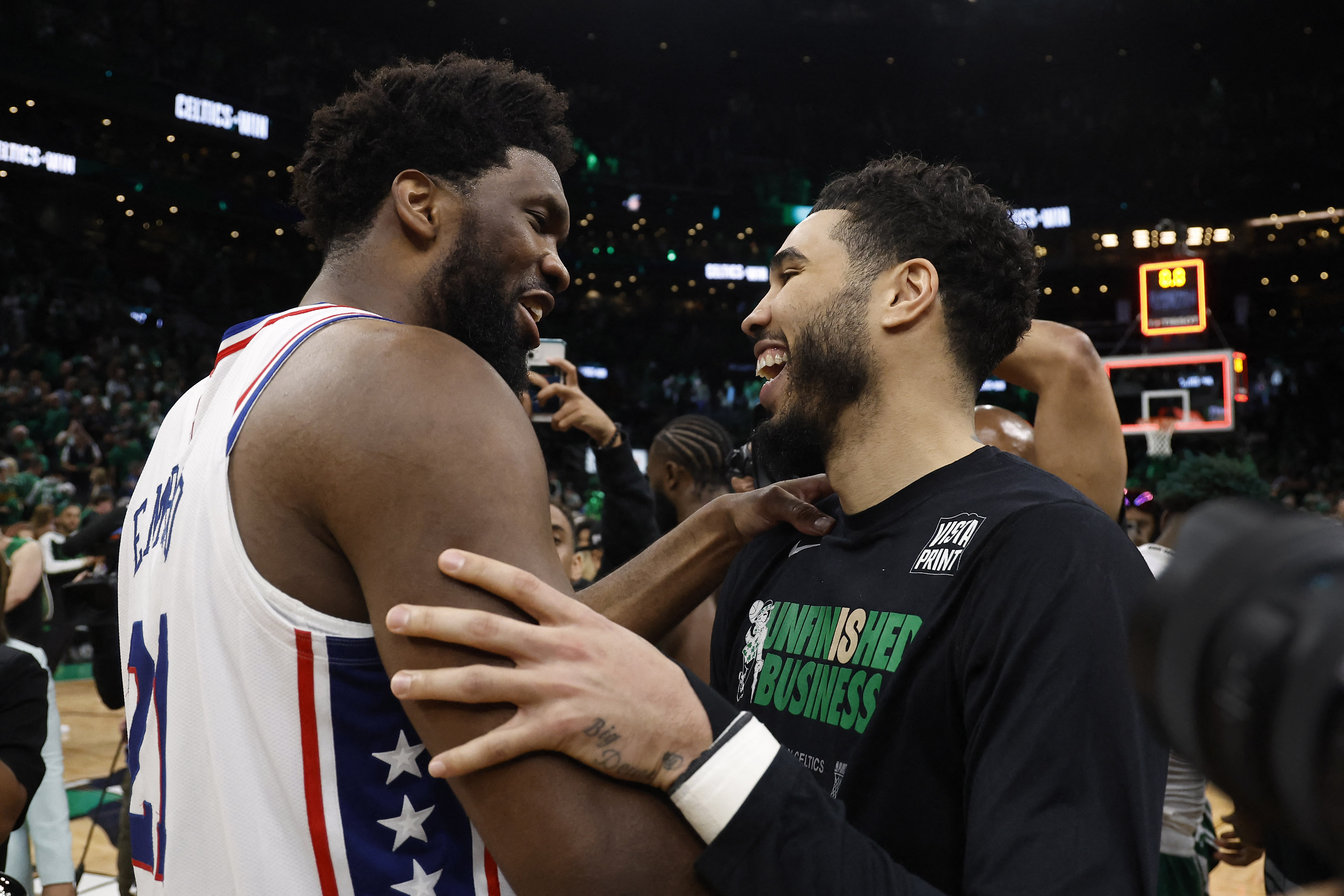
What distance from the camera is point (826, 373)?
5.33ft

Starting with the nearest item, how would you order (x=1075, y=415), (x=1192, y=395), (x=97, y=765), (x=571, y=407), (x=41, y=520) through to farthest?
(x=1075, y=415)
(x=571, y=407)
(x=97, y=765)
(x=41, y=520)
(x=1192, y=395)

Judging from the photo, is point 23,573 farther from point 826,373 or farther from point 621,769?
point 621,769

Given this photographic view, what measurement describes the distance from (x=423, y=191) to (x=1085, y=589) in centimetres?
100

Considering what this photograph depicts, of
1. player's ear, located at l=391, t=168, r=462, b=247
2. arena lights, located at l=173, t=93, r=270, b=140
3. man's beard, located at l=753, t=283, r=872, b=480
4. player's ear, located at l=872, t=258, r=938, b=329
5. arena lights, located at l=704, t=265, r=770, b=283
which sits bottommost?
man's beard, located at l=753, t=283, r=872, b=480

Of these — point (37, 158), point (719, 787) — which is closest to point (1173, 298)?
point (719, 787)

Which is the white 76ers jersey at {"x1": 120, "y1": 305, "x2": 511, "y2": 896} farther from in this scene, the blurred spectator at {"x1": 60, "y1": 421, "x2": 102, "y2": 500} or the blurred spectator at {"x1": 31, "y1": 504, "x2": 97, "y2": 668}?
the blurred spectator at {"x1": 60, "y1": 421, "x2": 102, "y2": 500}

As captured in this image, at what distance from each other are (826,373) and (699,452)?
2153mm

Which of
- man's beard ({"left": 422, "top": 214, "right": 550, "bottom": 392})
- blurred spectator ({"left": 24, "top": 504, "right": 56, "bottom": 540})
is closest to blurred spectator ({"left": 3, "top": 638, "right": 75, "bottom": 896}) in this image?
man's beard ({"left": 422, "top": 214, "right": 550, "bottom": 392})

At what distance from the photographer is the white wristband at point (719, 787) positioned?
0.96m

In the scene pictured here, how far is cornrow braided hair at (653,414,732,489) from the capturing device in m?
3.77

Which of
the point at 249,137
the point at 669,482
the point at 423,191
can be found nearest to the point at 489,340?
the point at 423,191

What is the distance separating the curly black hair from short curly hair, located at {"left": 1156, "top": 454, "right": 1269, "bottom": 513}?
298cm

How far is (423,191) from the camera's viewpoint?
4.61ft

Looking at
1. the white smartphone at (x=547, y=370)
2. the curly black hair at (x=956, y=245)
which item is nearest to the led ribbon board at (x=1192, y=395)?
the white smartphone at (x=547, y=370)
